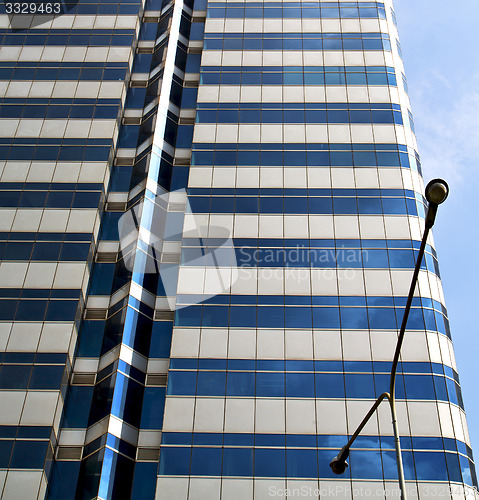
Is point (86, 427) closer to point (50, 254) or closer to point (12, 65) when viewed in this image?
point (50, 254)

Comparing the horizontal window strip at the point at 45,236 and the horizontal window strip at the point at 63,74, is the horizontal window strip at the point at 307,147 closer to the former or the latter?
the horizontal window strip at the point at 45,236

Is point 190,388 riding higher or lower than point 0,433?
higher

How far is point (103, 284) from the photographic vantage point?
34938 mm

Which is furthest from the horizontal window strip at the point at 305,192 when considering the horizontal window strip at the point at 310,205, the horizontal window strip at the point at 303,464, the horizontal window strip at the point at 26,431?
the horizontal window strip at the point at 26,431

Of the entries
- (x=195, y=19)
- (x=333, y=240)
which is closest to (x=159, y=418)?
(x=333, y=240)

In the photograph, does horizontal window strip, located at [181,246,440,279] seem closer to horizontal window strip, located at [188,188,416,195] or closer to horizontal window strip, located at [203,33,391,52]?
horizontal window strip, located at [188,188,416,195]

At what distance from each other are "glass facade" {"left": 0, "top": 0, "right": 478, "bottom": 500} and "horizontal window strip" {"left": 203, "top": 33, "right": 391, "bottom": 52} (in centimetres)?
15

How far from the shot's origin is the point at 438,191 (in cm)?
1250

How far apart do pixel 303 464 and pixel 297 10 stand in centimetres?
3503

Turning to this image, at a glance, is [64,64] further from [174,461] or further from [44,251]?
[174,461]

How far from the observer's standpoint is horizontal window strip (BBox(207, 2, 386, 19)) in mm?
47344

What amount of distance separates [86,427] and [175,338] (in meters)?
6.14

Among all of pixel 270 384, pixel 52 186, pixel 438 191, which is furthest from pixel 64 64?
pixel 438 191

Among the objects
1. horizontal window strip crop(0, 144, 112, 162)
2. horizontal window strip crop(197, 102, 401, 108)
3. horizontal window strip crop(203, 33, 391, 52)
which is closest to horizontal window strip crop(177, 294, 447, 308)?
horizontal window strip crop(0, 144, 112, 162)
